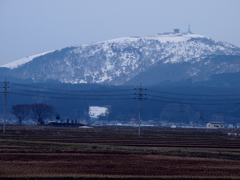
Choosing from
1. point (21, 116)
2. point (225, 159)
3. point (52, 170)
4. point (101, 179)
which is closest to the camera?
point (101, 179)

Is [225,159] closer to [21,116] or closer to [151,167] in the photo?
[151,167]

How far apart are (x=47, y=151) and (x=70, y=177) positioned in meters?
15.9

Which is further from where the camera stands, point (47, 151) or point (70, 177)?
point (47, 151)

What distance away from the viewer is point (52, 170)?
28062 mm

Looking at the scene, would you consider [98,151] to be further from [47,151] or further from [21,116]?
[21,116]

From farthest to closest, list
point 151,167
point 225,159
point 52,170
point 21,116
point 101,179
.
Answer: point 21,116, point 225,159, point 151,167, point 52,170, point 101,179

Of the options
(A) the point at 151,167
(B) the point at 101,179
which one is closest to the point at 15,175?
(B) the point at 101,179

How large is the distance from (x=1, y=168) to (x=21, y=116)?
14510cm

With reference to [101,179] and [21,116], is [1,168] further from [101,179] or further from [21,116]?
[21,116]

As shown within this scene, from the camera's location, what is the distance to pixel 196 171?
29219mm

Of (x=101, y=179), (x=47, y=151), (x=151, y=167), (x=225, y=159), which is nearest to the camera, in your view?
(x=101, y=179)

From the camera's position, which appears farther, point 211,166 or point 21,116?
point 21,116

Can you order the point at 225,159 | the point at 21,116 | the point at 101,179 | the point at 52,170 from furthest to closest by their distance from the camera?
the point at 21,116, the point at 225,159, the point at 52,170, the point at 101,179

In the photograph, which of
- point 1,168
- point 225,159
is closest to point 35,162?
point 1,168
